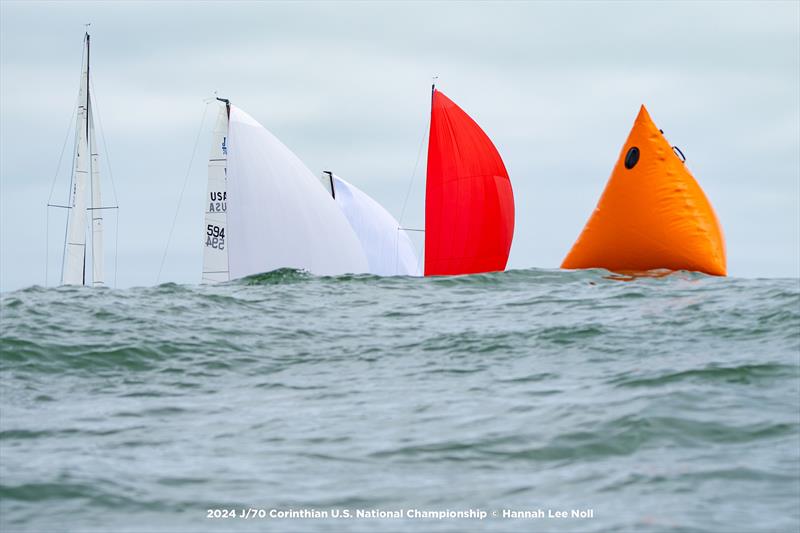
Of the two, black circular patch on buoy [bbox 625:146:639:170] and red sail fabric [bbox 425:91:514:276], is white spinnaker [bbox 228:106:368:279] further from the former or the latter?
black circular patch on buoy [bbox 625:146:639:170]

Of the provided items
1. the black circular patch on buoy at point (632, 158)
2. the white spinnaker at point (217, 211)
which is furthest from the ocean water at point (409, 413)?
the white spinnaker at point (217, 211)

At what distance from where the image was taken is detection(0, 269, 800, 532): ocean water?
6.52 m

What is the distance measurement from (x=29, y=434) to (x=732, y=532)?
563 centimetres

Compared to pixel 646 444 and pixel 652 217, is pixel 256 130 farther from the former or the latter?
pixel 646 444

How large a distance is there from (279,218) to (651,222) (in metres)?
10.7

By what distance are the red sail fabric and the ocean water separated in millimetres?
11838

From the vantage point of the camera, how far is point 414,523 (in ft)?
20.5

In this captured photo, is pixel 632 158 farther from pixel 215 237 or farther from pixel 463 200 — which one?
pixel 215 237

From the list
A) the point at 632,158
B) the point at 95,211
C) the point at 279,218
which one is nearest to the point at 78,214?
the point at 95,211

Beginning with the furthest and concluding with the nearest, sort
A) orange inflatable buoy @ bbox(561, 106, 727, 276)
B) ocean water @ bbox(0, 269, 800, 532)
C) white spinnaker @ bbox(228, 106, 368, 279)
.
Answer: white spinnaker @ bbox(228, 106, 368, 279) → orange inflatable buoy @ bbox(561, 106, 727, 276) → ocean water @ bbox(0, 269, 800, 532)

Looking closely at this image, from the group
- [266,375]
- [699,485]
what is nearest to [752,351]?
[699,485]

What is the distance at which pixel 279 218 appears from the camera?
26.1 m

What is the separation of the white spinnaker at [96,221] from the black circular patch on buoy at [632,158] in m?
21.3

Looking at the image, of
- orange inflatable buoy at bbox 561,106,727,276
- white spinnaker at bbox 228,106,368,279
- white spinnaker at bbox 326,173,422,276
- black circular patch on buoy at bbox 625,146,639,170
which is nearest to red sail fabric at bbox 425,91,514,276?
white spinnaker at bbox 228,106,368,279
